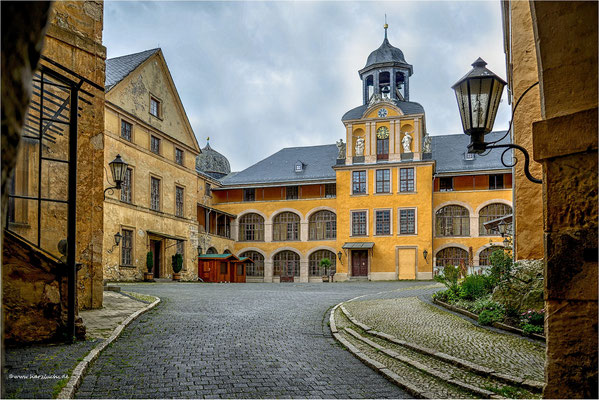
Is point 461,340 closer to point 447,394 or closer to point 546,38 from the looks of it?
point 447,394

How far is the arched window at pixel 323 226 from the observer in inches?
1697

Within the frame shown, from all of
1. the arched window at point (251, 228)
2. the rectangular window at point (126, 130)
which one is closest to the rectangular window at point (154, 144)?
the rectangular window at point (126, 130)

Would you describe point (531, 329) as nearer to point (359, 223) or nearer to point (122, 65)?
point (122, 65)

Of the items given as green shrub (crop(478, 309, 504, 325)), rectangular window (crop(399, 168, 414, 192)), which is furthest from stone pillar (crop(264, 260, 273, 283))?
green shrub (crop(478, 309, 504, 325))

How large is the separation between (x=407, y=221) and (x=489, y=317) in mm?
30959

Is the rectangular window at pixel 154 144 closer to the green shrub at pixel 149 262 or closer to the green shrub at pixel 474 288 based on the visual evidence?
the green shrub at pixel 149 262

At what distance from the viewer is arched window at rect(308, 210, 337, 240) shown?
43.1 meters

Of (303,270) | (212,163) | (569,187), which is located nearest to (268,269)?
(303,270)

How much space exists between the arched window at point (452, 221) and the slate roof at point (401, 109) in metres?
7.45

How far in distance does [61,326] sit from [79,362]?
1695 mm

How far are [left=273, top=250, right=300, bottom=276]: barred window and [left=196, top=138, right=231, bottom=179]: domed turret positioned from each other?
40.2 ft

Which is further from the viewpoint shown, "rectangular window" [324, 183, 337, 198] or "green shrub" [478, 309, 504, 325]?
"rectangular window" [324, 183, 337, 198]

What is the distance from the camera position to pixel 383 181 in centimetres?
4106

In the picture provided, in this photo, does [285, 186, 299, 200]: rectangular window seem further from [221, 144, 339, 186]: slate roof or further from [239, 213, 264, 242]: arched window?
[239, 213, 264, 242]: arched window
